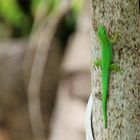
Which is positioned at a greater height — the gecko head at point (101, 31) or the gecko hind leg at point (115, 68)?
the gecko head at point (101, 31)

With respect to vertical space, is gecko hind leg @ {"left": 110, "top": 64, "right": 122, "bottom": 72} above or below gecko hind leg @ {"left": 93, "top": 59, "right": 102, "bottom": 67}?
below

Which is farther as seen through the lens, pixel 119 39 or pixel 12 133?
pixel 12 133

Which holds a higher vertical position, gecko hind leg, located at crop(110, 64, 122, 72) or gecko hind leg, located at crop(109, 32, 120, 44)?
gecko hind leg, located at crop(109, 32, 120, 44)

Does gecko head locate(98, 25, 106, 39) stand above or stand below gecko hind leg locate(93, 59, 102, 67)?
above

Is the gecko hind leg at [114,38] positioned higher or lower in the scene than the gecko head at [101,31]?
lower

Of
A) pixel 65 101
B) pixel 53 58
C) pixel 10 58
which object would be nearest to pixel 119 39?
pixel 65 101

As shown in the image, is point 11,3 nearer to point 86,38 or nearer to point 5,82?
point 5,82

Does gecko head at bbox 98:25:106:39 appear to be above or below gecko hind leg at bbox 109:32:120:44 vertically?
above

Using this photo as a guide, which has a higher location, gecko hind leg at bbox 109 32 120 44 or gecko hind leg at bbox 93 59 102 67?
gecko hind leg at bbox 109 32 120 44
